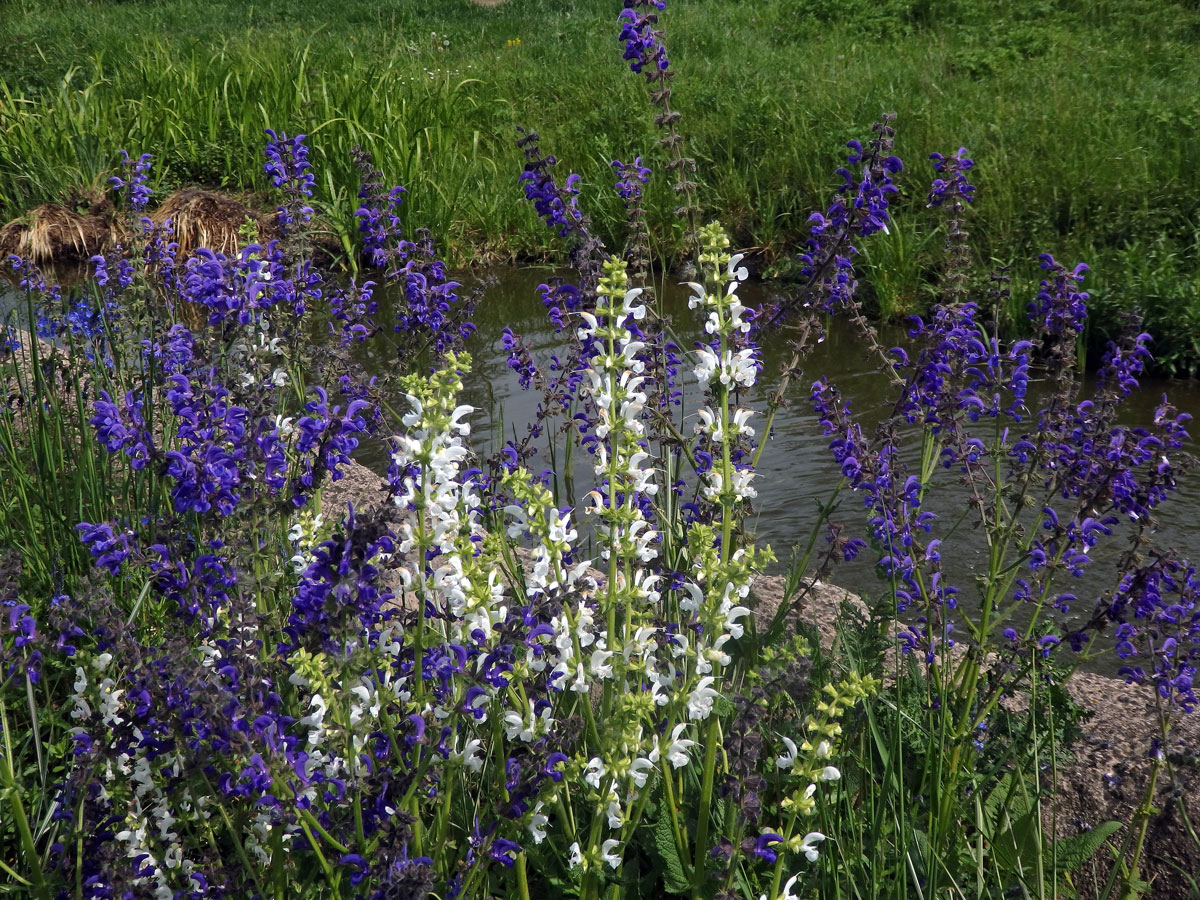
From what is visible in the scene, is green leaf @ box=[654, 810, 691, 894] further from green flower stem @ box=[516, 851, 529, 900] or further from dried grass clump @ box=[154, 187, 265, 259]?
dried grass clump @ box=[154, 187, 265, 259]

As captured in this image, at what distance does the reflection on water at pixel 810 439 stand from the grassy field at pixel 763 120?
56 cm

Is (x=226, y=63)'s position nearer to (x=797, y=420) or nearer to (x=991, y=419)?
(x=797, y=420)

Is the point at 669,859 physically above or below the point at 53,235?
above

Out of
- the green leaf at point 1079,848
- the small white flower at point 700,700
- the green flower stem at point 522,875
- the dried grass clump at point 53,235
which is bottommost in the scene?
the dried grass clump at point 53,235

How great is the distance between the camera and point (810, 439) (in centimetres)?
599

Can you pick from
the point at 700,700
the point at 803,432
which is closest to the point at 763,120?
the point at 803,432

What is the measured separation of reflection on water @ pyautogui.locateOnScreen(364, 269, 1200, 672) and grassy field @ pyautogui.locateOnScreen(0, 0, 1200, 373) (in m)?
0.56

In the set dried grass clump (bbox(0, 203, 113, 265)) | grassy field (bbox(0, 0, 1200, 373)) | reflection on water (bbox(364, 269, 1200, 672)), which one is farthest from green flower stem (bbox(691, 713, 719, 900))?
dried grass clump (bbox(0, 203, 113, 265))

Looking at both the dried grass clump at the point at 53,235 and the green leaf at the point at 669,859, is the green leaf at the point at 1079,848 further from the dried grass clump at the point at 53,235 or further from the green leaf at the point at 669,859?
the dried grass clump at the point at 53,235

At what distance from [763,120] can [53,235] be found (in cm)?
629

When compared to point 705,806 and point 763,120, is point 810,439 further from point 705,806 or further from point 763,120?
point 763,120

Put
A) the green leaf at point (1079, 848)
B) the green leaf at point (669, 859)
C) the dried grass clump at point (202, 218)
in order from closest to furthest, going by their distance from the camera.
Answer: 1. the green leaf at point (669, 859)
2. the green leaf at point (1079, 848)
3. the dried grass clump at point (202, 218)

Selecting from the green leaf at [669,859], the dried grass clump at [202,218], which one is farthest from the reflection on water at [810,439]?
the dried grass clump at [202,218]

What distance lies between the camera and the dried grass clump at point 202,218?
914 centimetres
